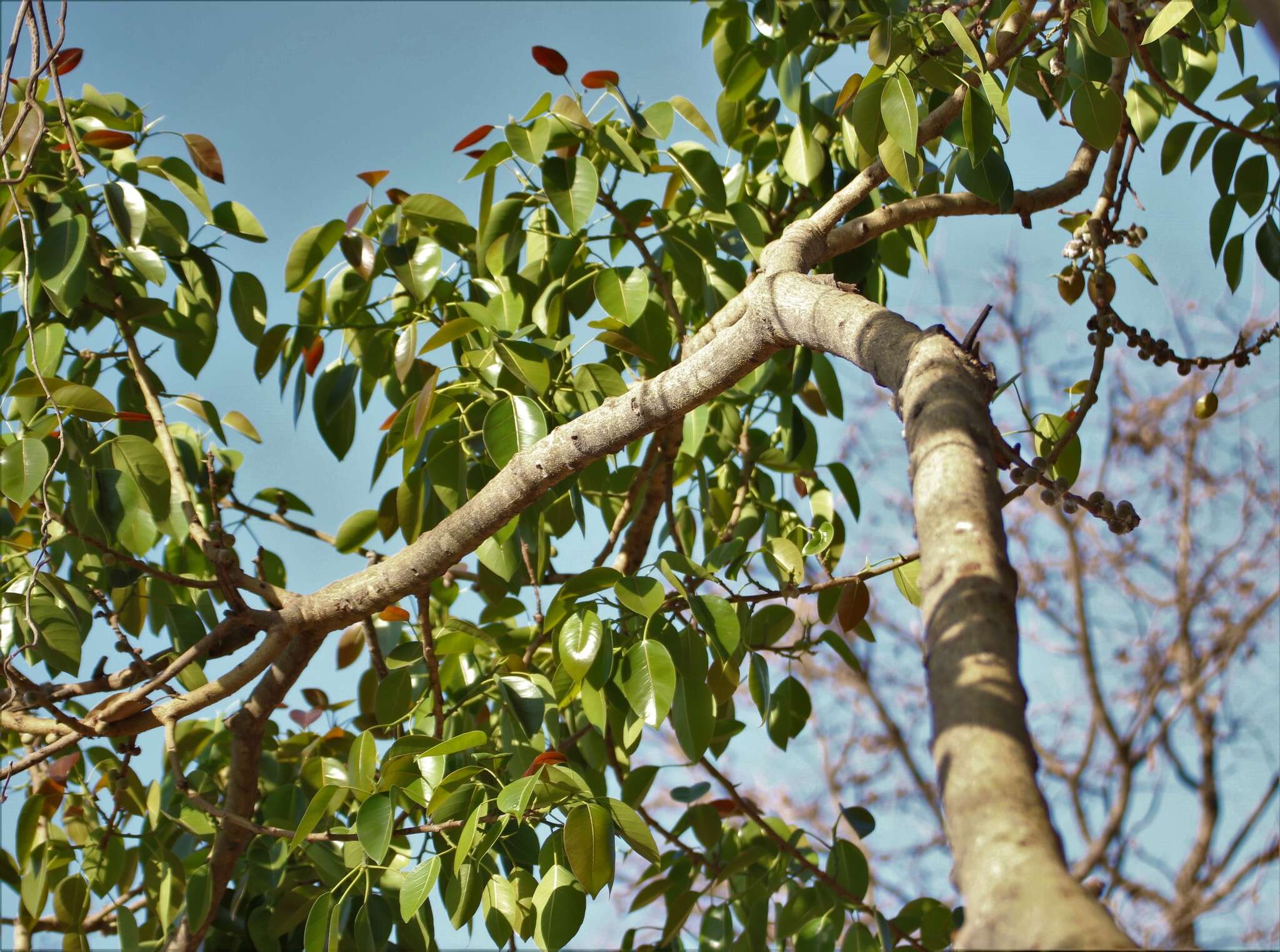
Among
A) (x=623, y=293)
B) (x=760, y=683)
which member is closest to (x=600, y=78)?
(x=623, y=293)

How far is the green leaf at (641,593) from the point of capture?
1062 millimetres

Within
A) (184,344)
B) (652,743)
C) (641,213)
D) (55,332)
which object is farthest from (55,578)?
(652,743)

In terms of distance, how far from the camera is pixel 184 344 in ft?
5.06

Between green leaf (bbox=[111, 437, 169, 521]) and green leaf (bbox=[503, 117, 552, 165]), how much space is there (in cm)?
56

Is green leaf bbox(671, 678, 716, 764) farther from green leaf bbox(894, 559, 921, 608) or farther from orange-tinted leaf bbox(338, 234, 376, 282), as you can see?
orange-tinted leaf bbox(338, 234, 376, 282)

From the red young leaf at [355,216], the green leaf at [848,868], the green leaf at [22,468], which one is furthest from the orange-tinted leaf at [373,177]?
the green leaf at [848,868]

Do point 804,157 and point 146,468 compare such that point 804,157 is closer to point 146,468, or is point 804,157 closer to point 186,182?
point 186,182

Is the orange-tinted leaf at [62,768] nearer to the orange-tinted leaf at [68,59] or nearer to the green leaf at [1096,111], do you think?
the orange-tinted leaf at [68,59]

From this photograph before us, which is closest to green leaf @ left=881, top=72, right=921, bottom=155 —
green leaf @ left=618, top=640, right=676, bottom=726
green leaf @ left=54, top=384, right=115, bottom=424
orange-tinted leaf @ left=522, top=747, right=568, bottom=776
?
green leaf @ left=618, top=640, right=676, bottom=726

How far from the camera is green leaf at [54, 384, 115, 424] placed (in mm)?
1178

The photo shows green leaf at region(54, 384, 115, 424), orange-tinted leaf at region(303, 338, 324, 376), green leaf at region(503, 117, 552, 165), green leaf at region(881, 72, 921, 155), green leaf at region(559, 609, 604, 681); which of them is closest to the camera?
green leaf at region(881, 72, 921, 155)

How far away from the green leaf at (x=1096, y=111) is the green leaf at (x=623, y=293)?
1.79 ft

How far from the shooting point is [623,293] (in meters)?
1.41

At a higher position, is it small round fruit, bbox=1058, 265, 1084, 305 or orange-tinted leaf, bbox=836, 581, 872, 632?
small round fruit, bbox=1058, 265, 1084, 305
